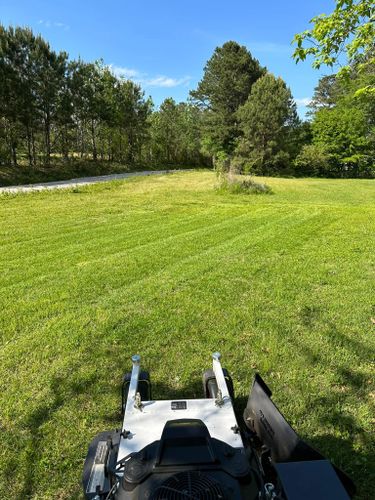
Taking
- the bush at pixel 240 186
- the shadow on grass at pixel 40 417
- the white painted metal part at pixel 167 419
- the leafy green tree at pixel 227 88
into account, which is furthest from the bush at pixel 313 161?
the white painted metal part at pixel 167 419

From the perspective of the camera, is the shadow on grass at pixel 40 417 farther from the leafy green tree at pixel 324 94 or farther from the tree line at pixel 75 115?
the leafy green tree at pixel 324 94

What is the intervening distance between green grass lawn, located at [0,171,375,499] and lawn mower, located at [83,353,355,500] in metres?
0.59

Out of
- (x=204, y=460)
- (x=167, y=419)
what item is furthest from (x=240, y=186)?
(x=204, y=460)

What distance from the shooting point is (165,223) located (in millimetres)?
10211

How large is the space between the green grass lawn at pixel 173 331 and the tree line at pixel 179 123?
23.9 metres

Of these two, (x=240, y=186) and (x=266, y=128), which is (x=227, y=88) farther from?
(x=240, y=186)

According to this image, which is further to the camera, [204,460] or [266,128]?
[266,128]

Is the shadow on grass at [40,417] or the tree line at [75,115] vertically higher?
the tree line at [75,115]

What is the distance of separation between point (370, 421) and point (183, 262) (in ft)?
13.8

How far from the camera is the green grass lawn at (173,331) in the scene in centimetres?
256

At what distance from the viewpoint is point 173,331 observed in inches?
156

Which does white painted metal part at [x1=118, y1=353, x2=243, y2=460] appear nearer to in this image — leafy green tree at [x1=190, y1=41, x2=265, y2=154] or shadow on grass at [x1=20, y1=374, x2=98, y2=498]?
shadow on grass at [x1=20, y1=374, x2=98, y2=498]

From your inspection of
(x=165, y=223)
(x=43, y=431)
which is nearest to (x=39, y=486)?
(x=43, y=431)

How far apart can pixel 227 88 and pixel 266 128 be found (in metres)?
9.06
